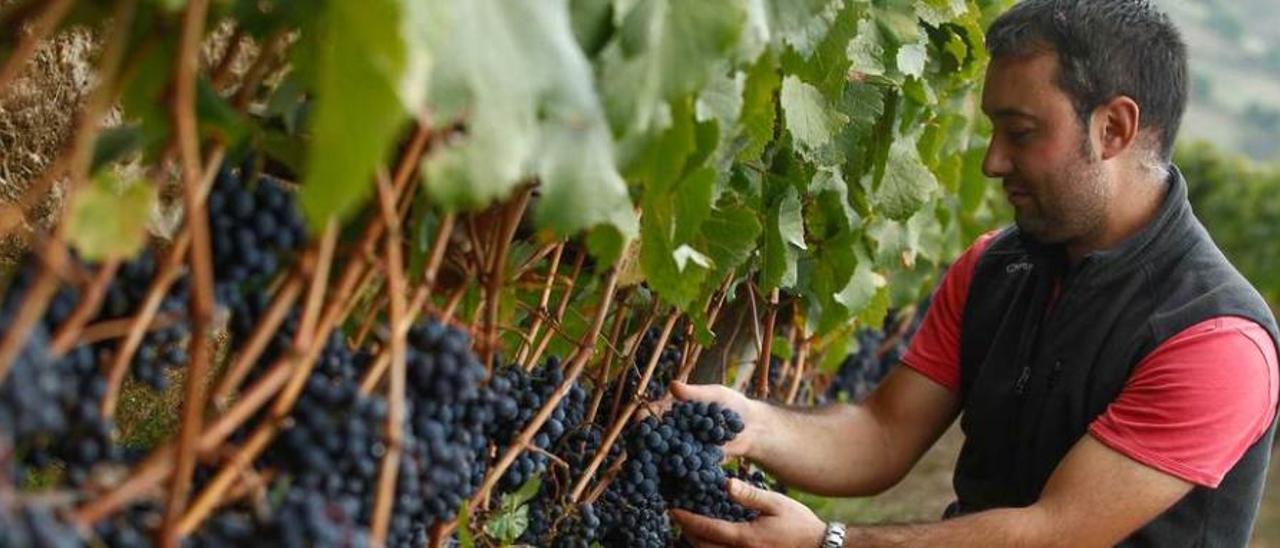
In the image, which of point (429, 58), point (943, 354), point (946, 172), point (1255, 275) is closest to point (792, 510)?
point (943, 354)

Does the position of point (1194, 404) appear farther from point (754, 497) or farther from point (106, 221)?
point (106, 221)

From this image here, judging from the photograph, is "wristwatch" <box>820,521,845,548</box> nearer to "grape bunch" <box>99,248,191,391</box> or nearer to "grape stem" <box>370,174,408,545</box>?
"grape stem" <box>370,174,408,545</box>

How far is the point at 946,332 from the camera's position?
11.1 ft

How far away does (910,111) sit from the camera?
2.98 m

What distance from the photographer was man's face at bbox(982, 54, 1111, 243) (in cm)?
301

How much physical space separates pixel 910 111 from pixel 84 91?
1.68m

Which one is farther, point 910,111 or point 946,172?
point 946,172

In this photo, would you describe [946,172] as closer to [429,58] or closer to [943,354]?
[943,354]

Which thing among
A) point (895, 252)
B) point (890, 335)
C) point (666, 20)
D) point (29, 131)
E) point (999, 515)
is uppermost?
point (666, 20)

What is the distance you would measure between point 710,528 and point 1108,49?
Answer: 4.27 feet

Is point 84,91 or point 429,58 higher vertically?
point 429,58

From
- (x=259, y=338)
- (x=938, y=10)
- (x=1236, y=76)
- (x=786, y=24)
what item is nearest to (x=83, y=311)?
(x=259, y=338)

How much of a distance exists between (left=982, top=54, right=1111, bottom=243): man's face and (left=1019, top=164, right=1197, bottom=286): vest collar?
85 mm

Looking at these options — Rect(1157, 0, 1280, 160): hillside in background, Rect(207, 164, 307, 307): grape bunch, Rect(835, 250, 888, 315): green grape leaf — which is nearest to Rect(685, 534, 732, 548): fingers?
Rect(835, 250, 888, 315): green grape leaf
